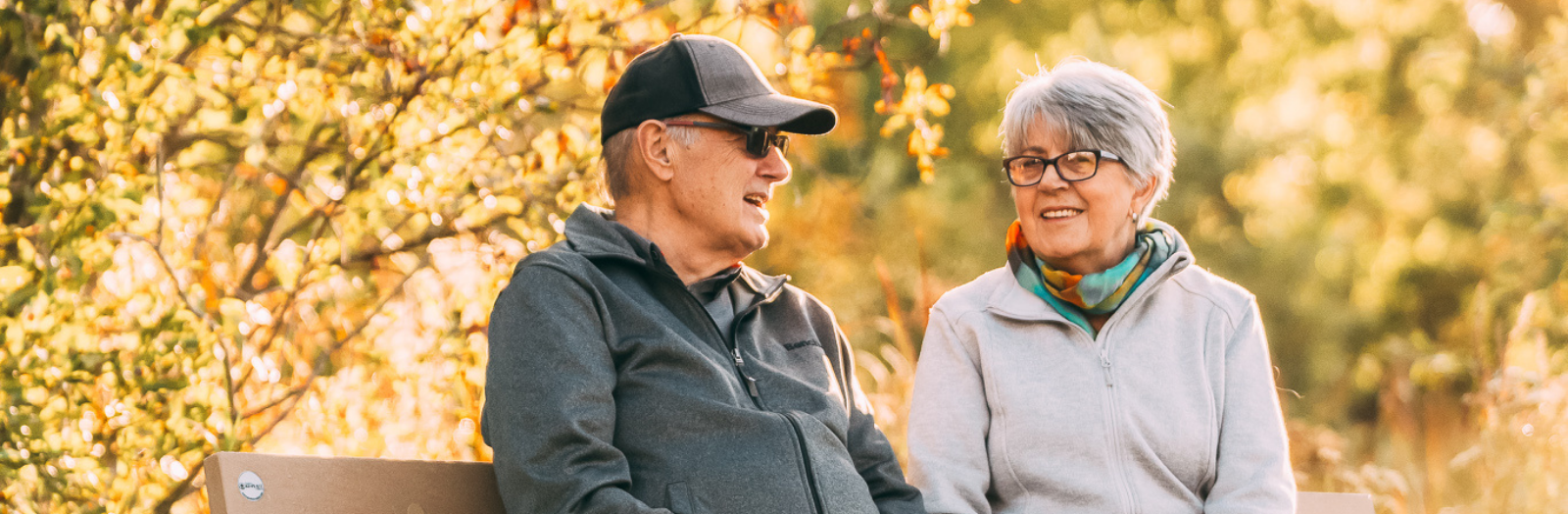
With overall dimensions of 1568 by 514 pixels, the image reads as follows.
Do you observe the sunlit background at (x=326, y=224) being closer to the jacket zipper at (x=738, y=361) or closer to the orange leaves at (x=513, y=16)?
the orange leaves at (x=513, y=16)

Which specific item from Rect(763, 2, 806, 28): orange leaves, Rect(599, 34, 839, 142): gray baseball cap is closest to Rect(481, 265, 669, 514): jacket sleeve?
Rect(599, 34, 839, 142): gray baseball cap

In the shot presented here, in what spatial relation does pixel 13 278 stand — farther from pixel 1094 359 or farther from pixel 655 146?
pixel 1094 359

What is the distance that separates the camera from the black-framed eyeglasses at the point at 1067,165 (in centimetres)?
274

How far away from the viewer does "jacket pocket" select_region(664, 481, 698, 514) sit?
88.3 inches

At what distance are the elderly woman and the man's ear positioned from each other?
0.73 metres

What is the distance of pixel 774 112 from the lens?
8.49 feet

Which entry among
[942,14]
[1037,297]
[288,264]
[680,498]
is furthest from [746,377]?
[288,264]

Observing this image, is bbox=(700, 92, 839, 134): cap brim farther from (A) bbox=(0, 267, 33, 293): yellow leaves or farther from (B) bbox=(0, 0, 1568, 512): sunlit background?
(A) bbox=(0, 267, 33, 293): yellow leaves

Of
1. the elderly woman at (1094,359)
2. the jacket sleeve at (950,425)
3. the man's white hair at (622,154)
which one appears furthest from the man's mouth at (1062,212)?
the man's white hair at (622,154)

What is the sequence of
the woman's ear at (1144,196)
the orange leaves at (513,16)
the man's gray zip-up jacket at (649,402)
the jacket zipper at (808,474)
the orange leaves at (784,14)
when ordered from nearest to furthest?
1. the man's gray zip-up jacket at (649,402)
2. the jacket zipper at (808,474)
3. the woman's ear at (1144,196)
4. the orange leaves at (513,16)
5. the orange leaves at (784,14)

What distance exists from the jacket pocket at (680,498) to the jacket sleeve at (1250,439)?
1.11 metres

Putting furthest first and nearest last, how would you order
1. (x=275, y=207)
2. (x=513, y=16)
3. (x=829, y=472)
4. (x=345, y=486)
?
(x=275, y=207) < (x=513, y=16) < (x=829, y=472) < (x=345, y=486)

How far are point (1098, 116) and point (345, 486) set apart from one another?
1.66m

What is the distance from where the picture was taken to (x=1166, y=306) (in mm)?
2816
